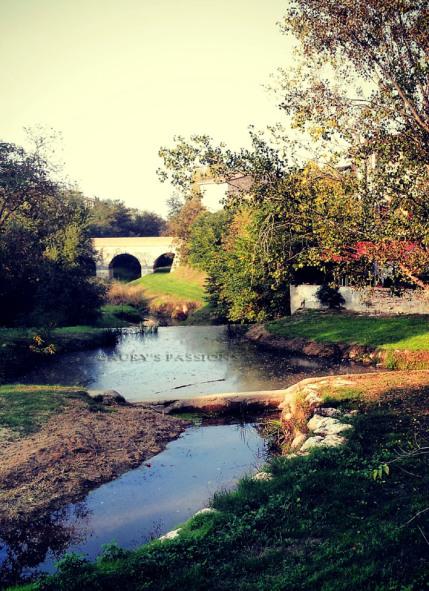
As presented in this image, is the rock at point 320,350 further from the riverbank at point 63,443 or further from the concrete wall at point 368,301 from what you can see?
the riverbank at point 63,443

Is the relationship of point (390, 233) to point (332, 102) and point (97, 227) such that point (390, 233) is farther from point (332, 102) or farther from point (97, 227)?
point (97, 227)

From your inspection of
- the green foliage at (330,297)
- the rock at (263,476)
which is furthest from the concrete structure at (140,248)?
the rock at (263,476)

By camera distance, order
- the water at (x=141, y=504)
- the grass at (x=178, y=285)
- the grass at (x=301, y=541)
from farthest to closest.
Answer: the grass at (x=178, y=285)
the water at (x=141, y=504)
the grass at (x=301, y=541)

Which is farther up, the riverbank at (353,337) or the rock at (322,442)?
the riverbank at (353,337)

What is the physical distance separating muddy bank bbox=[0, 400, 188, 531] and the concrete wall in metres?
14.1

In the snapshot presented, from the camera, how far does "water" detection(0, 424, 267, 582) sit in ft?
32.4

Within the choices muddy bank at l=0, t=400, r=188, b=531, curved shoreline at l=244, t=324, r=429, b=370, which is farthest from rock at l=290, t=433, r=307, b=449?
curved shoreline at l=244, t=324, r=429, b=370

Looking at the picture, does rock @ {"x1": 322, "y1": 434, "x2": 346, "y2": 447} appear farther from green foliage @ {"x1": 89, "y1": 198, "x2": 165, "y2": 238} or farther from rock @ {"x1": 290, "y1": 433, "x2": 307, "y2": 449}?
green foliage @ {"x1": 89, "y1": 198, "x2": 165, "y2": 238}

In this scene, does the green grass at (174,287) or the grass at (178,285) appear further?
the grass at (178,285)

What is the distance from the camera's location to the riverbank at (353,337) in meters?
25.5

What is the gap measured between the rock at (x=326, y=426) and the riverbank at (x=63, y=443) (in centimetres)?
413

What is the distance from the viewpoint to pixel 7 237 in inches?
1422

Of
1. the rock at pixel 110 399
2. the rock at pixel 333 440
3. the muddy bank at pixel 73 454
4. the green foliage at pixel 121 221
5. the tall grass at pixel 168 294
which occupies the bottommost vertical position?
the muddy bank at pixel 73 454

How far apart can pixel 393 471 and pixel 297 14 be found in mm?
10652
